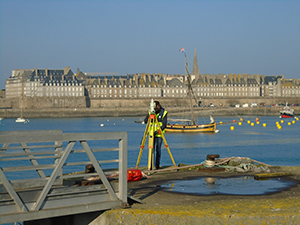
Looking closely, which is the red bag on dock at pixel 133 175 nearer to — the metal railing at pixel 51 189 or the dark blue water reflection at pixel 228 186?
the dark blue water reflection at pixel 228 186

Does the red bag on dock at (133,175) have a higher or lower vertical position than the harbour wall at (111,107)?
higher

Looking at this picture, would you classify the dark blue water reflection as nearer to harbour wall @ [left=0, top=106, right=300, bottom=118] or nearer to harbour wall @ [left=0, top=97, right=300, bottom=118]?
harbour wall @ [left=0, top=97, right=300, bottom=118]

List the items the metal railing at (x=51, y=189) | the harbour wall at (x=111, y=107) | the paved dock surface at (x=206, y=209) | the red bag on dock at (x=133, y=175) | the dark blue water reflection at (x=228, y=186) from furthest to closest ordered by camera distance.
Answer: the harbour wall at (x=111, y=107) < the red bag on dock at (x=133, y=175) < the dark blue water reflection at (x=228, y=186) < the paved dock surface at (x=206, y=209) < the metal railing at (x=51, y=189)

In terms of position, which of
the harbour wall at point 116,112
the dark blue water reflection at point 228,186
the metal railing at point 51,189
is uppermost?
the metal railing at point 51,189

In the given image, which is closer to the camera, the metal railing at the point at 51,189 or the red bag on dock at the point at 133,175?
the metal railing at the point at 51,189

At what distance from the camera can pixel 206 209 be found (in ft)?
19.8

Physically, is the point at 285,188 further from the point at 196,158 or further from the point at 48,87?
the point at 48,87

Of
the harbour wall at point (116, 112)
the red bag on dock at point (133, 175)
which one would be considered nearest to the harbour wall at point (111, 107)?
the harbour wall at point (116, 112)

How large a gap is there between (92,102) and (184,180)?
371ft

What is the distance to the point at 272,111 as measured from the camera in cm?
10462

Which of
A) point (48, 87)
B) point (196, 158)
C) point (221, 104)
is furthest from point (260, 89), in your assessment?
point (196, 158)

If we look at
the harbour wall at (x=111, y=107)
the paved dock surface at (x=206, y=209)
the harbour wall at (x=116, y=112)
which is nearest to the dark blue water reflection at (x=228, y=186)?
the paved dock surface at (x=206, y=209)

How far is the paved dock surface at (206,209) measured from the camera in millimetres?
5633

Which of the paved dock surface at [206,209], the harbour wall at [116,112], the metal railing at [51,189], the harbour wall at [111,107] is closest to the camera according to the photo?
the metal railing at [51,189]
